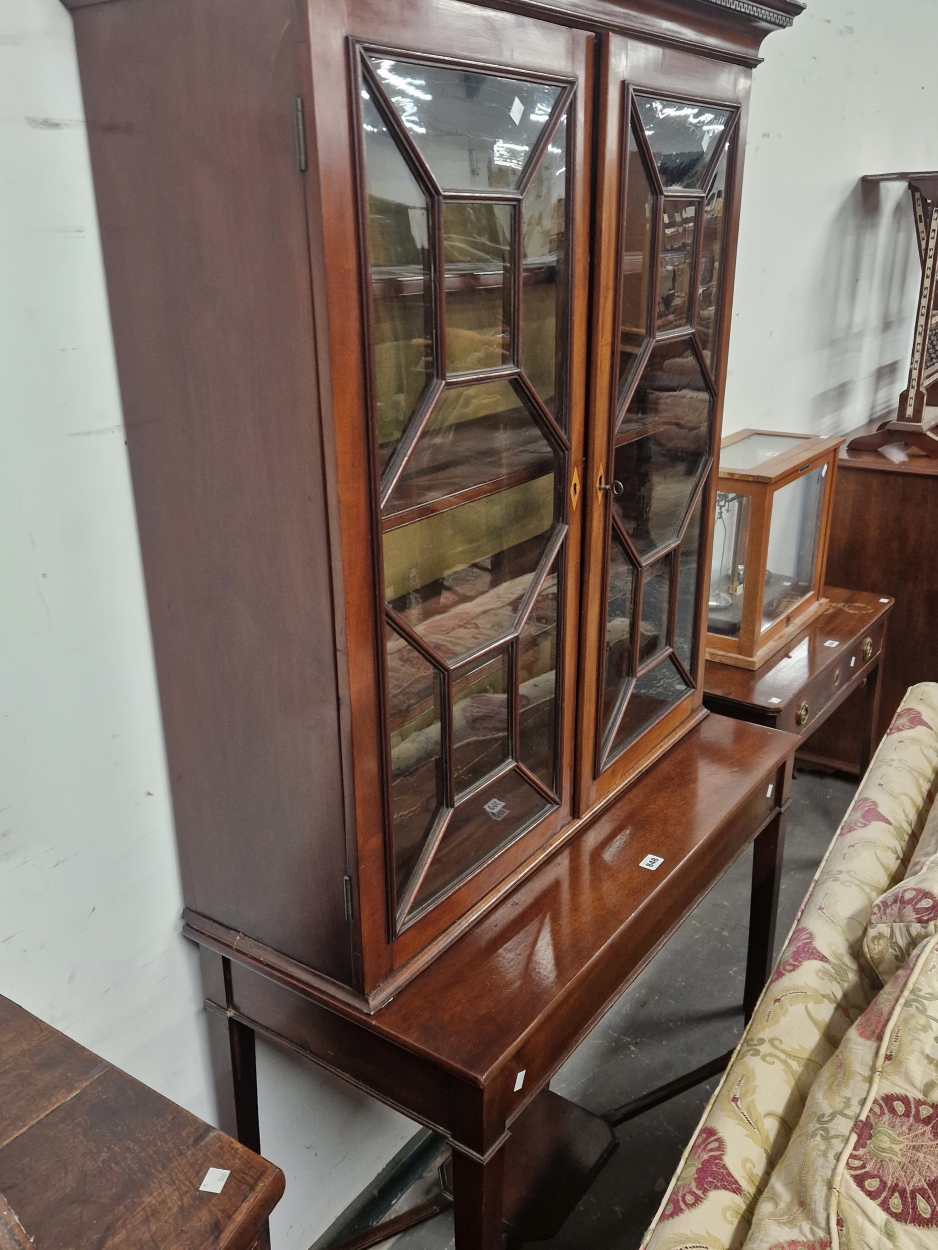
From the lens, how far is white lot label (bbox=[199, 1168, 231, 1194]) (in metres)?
0.68

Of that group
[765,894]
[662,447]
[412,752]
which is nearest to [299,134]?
[412,752]

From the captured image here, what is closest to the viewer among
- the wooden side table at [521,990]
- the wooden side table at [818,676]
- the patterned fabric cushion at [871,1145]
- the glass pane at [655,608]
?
the patterned fabric cushion at [871,1145]

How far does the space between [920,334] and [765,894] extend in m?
1.72

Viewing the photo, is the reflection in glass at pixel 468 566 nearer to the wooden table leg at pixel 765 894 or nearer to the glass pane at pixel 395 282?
the glass pane at pixel 395 282

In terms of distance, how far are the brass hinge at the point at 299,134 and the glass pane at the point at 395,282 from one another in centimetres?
6

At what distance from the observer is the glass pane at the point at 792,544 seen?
2.13 m

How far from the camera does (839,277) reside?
9.25 feet

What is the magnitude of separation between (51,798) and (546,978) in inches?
21.5

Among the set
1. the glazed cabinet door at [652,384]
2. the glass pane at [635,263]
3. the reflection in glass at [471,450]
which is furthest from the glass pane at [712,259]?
the reflection in glass at [471,450]

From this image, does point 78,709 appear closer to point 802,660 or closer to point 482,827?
point 482,827

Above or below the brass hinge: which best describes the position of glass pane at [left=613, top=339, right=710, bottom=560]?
below

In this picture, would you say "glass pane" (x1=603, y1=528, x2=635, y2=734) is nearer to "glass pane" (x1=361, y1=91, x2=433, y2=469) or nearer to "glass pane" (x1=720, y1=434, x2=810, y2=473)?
"glass pane" (x1=361, y1=91, x2=433, y2=469)

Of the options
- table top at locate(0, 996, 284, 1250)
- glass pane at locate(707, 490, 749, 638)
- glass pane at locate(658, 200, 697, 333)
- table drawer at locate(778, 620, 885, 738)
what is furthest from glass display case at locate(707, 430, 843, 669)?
table top at locate(0, 996, 284, 1250)

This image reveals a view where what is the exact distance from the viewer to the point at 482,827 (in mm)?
1145
